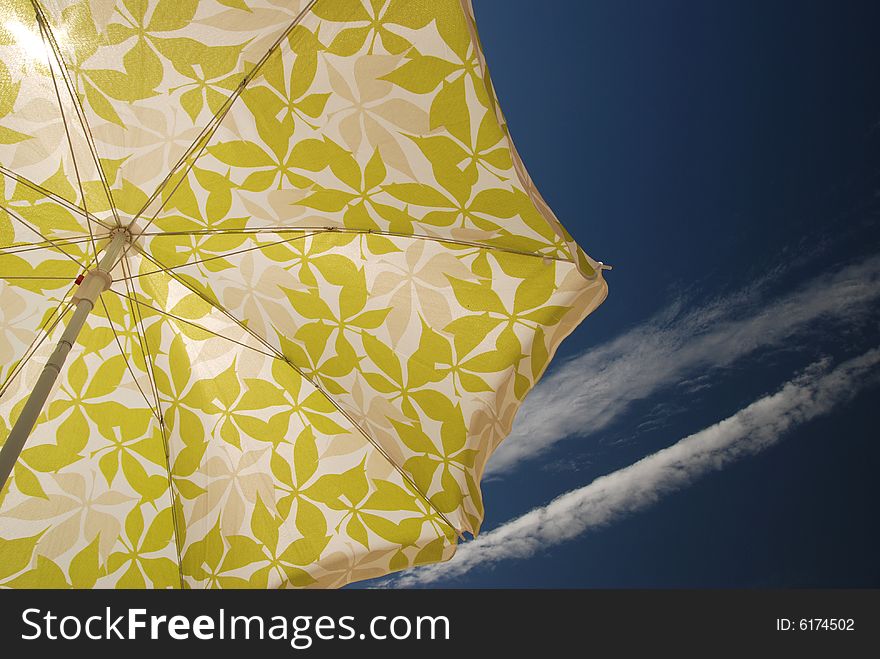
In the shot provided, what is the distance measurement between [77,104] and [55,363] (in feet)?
3.11

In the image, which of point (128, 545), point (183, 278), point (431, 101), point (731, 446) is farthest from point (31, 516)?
point (731, 446)

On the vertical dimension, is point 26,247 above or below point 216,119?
below

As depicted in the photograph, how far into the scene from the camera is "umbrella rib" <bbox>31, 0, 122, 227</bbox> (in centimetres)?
184

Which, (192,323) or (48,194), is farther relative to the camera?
(192,323)

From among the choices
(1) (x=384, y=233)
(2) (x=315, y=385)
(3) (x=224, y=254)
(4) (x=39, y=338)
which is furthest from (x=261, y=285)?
(4) (x=39, y=338)

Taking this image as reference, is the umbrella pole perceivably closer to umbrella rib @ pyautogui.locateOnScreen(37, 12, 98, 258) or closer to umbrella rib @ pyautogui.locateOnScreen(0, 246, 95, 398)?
umbrella rib @ pyautogui.locateOnScreen(37, 12, 98, 258)

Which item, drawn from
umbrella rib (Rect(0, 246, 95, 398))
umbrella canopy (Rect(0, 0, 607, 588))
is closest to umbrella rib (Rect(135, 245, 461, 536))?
umbrella canopy (Rect(0, 0, 607, 588))

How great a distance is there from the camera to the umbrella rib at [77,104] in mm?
1843

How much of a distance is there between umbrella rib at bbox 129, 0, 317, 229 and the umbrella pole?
0.22 meters

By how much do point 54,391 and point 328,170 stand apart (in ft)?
4.51

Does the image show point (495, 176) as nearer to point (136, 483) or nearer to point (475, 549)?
point (136, 483)

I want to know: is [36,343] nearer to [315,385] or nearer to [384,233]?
[315,385]

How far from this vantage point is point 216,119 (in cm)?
199

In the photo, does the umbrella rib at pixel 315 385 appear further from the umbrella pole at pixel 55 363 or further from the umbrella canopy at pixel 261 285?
the umbrella pole at pixel 55 363
